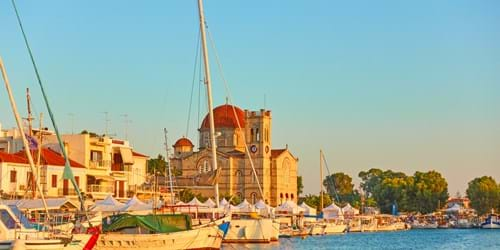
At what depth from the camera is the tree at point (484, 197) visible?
471 ft

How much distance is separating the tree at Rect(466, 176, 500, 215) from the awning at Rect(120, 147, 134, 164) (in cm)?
8032

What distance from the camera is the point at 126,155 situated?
78625 mm

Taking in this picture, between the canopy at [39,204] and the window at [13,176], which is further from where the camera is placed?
the window at [13,176]

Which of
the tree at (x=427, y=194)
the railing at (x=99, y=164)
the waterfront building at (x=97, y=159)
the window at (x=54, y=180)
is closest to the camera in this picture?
the window at (x=54, y=180)

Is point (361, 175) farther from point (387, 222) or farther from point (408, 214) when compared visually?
point (387, 222)

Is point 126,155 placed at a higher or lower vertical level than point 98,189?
higher

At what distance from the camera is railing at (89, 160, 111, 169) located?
73188 mm

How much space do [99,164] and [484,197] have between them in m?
85.5

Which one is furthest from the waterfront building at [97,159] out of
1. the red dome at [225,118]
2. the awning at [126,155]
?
the red dome at [225,118]

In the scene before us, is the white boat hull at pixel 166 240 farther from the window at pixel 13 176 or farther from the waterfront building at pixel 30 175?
the window at pixel 13 176

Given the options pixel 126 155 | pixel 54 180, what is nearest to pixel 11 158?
pixel 54 180

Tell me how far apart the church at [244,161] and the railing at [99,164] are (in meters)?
46.7

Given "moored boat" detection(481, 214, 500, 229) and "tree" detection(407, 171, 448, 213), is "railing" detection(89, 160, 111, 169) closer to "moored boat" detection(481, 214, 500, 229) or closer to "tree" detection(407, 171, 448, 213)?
"moored boat" detection(481, 214, 500, 229)

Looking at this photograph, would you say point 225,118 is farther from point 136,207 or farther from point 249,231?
point 136,207
